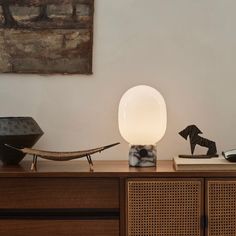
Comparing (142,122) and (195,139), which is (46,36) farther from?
(195,139)

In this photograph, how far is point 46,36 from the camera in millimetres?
1658

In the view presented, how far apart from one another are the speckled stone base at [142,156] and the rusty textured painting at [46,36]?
39 cm

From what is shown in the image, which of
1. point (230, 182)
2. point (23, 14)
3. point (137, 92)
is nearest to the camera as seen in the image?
point (230, 182)

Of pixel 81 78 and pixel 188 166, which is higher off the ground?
pixel 81 78

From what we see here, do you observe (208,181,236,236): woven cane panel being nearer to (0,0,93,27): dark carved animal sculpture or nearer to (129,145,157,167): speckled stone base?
(129,145,157,167): speckled stone base

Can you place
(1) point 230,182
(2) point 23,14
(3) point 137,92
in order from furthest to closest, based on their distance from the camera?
(2) point 23,14 → (3) point 137,92 → (1) point 230,182

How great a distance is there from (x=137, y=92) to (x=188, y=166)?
28 cm

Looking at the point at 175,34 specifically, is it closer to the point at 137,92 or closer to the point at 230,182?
the point at 137,92

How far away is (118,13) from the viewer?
65.7 inches

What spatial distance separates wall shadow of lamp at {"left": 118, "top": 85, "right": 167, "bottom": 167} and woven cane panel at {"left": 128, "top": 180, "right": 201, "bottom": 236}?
0.40 feet

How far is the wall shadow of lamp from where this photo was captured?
142 centimetres

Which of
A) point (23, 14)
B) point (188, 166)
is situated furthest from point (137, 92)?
point (23, 14)

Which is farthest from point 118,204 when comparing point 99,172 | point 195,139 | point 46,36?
point 46,36

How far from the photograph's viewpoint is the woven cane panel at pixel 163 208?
1344 mm
